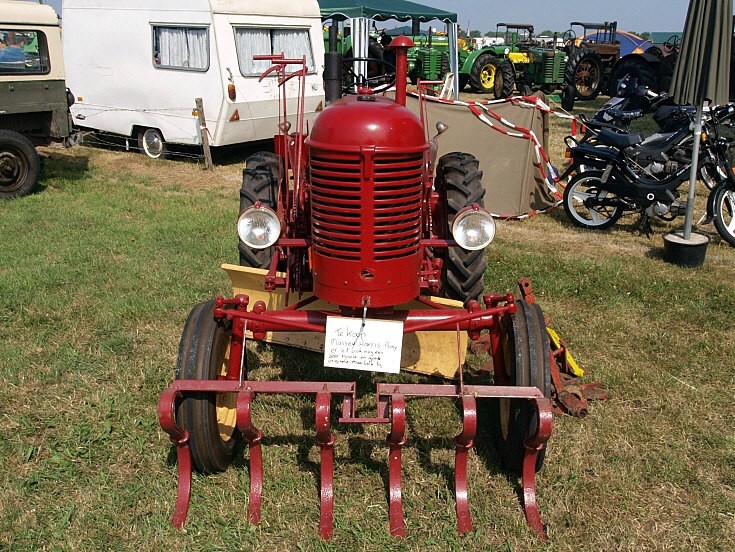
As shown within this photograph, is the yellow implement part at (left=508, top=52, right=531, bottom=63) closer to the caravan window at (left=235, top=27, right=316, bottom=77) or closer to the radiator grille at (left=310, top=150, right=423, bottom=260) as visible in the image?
the caravan window at (left=235, top=27, right=316, bottom=77)

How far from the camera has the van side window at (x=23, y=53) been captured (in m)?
8.45

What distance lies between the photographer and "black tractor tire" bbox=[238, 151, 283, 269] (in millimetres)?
4207

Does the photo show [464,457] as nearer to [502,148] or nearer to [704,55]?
[704,55]

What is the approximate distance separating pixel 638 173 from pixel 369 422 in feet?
17.2

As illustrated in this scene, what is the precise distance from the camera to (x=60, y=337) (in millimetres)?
4477

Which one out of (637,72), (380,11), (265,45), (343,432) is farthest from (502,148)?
(637,72)

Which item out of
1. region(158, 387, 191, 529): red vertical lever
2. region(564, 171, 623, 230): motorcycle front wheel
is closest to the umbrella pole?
region(564, 171, 623, 230): motorcycle front wheel

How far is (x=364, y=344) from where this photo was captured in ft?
9.23

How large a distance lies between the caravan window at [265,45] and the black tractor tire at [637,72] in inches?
363

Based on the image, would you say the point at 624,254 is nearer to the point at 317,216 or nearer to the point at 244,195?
the point at 244,195

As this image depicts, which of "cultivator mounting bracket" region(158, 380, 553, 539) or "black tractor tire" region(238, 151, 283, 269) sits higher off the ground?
"black tractor tire" region(238, 151, 283, 269)

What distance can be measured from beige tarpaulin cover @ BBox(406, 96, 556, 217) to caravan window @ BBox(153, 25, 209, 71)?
3.75 m

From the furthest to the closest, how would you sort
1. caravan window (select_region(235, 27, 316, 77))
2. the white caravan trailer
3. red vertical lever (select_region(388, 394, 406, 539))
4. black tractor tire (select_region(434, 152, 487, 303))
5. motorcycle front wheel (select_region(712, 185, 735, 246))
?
1. caravan window (select_region(235, 27, 316, 77))
2. the white caravan trailer
3. motorcycle front wheel (select_region(712, 185, 735, 246))
4. black tractor tire (select_region(434, 152, 487, 303))
5. red vertical lever (select_region(388, 394, 406, 539))

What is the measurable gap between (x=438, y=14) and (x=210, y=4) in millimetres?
8661
